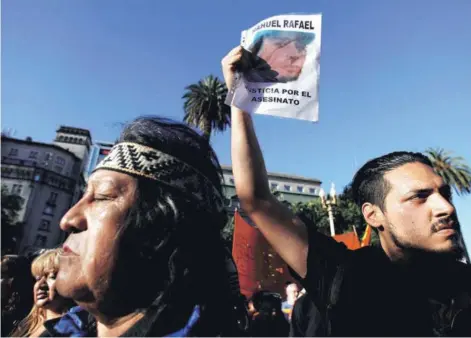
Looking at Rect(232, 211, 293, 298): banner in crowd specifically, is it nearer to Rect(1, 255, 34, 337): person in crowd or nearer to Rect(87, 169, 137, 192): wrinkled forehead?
Rect(1, 255, 34, 337): person in crowd

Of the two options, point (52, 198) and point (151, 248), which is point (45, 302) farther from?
point (52, 198)

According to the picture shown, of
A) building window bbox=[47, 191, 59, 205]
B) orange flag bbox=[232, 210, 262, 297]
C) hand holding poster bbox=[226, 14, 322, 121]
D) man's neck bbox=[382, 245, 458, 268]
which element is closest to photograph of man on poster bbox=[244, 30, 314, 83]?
hand holding poster bbox=[226, 14, 322, 121]

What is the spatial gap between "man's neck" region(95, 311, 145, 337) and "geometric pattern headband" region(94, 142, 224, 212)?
50 centimetres

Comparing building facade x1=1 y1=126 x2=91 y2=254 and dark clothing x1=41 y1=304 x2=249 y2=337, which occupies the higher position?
building facade x1=1 y1=126 x2=91 y2=254

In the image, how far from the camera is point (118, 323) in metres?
1.39

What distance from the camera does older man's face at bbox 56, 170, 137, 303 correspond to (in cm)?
131

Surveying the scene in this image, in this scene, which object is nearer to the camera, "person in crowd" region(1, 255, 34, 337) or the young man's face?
the young man's face

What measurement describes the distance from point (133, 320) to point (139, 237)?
310mm

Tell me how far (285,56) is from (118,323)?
154 cm

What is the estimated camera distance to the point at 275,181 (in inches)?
3191

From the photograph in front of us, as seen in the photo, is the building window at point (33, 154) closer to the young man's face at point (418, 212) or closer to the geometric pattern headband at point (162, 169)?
the geometric pattern headband at point (162, 169)

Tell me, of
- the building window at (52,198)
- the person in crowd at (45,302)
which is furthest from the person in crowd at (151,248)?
the building window at (52,198)

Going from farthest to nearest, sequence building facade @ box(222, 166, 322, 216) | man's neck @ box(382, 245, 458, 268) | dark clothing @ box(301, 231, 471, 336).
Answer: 1. building facade @ box(222, 166, 322, 216)
2. man's neck @ box(382, 245, 458, 268)
3. dark clothing @ box(301, 231, 471, 336)

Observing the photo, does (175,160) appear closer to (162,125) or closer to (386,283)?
(162,125)
